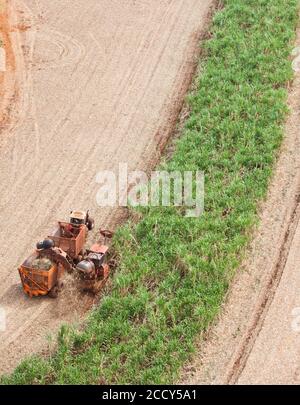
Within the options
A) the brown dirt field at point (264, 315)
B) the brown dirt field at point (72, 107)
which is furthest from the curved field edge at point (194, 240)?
the brown dirt field at point (72, 107)

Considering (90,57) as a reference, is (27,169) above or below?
below

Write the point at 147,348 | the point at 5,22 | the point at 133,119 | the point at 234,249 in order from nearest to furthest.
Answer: the point at 147,348
the point at 234,249
the point at 133,119
the point at 5,22

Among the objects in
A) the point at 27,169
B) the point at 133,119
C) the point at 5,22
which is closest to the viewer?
the point at 27,169

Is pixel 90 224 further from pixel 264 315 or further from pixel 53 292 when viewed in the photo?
pixel 264 315

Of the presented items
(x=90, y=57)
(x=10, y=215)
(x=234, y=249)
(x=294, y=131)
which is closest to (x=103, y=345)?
(x=234, y=249)

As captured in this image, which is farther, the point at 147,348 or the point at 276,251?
the point at 276,251

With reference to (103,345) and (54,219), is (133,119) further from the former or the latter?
(103,345)

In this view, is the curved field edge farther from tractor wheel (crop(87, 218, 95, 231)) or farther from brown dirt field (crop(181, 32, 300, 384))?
tractor wheel (crop(87, 218, 95, 231))
